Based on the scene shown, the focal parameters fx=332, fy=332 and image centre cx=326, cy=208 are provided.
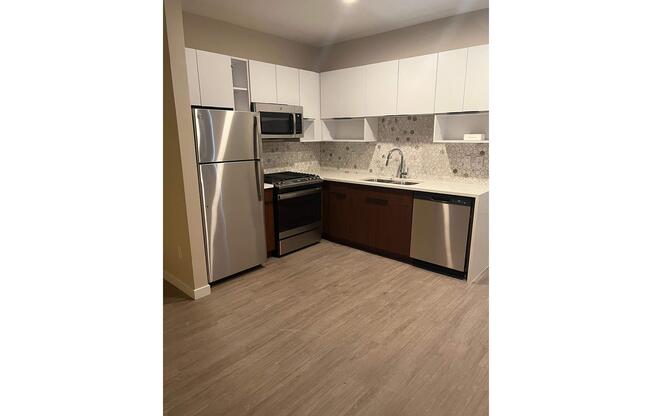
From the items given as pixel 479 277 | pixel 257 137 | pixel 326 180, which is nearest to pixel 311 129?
pixel 326 180

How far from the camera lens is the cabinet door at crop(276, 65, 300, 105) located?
3823 mm

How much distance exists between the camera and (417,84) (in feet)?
11.2

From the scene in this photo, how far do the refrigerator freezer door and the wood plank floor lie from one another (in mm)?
1177

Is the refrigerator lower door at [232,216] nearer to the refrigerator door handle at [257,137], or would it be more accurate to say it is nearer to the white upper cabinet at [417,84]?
the refrigerator door handle at [257,137]

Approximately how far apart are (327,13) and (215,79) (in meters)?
1.26

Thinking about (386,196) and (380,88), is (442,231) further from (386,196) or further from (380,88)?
(380,88)

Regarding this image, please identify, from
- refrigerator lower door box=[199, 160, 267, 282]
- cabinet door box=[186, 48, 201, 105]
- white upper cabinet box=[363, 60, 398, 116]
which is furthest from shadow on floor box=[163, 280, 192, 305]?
white upper cabinet box=[363, 60, 398, 116]

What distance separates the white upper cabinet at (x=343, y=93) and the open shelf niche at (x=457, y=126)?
0.93m

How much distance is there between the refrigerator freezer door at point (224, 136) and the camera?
8.85 feet
